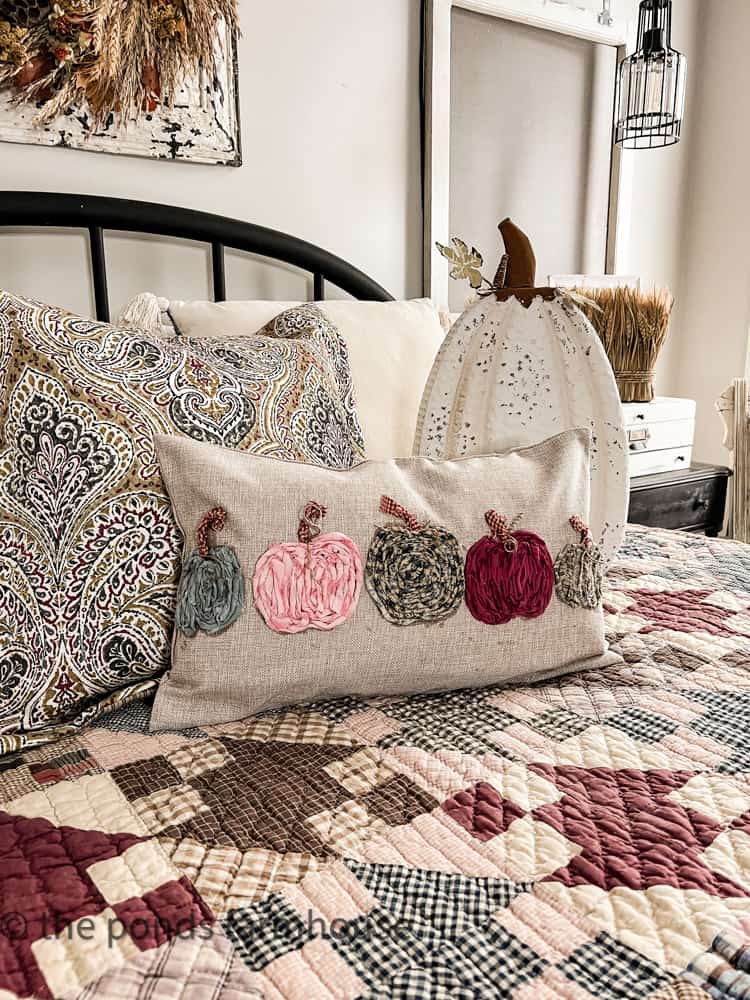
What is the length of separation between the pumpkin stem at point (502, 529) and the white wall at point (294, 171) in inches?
42.1

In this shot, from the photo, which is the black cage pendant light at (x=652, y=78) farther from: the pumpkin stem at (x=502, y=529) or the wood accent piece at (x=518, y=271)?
the pumpkin stem at (x=502, y=529)

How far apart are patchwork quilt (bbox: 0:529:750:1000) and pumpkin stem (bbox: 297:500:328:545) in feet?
0.57

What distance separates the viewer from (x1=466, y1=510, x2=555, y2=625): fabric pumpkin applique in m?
0.80

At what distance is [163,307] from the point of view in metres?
1.36

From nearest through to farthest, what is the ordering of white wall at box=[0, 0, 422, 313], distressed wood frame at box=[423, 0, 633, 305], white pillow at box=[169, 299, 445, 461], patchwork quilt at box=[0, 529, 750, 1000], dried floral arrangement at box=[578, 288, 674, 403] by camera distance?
patchwork quilt at box=[0, 529, 750, 1000] < white pillow at box=[169, 299, 445, 461] < white wall at box=[0, 0, 422, 313] < distressed wood frame at box=[423, 0, 633, 305] < dried floral arrangement at box=[578, 288, 674, 403]

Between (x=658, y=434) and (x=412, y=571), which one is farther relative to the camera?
(x=658, y=434)

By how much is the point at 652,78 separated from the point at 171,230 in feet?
4.48

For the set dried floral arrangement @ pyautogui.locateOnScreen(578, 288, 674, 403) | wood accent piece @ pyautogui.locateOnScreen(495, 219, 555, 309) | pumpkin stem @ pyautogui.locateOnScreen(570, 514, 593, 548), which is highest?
wood accent piece @ pyautogui.locateOnScreen(495, 219, 555, 309)

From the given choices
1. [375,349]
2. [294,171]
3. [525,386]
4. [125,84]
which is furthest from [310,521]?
[294,171]

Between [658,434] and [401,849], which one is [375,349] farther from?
[658,434]

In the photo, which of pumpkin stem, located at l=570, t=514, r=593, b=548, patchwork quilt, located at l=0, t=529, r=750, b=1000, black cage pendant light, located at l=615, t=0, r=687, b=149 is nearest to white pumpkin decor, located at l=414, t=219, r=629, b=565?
pumpkin stem, located at l=570, t=514, r=593, b=548

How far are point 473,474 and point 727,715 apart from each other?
35cm

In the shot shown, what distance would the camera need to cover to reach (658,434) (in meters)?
2.12

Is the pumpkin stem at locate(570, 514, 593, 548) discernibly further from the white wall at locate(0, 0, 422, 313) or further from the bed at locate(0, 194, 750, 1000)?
the white wall at locate(0, 0, 422, 313)
